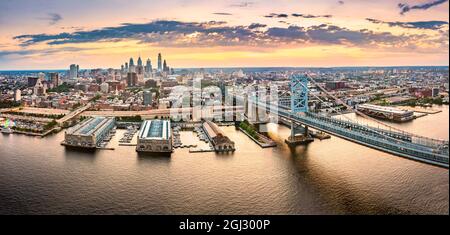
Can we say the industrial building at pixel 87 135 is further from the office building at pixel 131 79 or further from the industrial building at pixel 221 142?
the office building at pixel 131 79

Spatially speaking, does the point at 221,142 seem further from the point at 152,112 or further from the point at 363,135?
the point at 152,112

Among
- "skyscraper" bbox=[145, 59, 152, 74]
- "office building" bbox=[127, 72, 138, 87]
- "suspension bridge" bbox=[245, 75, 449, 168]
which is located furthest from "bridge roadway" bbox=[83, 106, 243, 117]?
"skyscraper" bbox=[145, 59, 152, 74]

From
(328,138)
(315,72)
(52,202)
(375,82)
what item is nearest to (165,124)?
(328,138)

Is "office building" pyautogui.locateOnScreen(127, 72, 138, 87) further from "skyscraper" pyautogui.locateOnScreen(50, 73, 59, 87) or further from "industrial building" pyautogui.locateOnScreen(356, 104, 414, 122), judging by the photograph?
"industrial building" pyautogui.locateOnScreen(356, 104, 414, 122)

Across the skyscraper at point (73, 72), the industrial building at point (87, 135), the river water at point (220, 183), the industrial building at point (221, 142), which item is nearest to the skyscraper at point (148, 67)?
the skyscraper at point (73, 72)

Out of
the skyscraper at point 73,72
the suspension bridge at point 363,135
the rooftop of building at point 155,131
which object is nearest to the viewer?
the suspension bridge at point 363,135

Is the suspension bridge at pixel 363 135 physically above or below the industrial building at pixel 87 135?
above

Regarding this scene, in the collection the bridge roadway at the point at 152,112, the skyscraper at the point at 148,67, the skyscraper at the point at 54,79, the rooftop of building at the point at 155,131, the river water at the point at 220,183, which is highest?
the skyscraper at the point at 148,67
